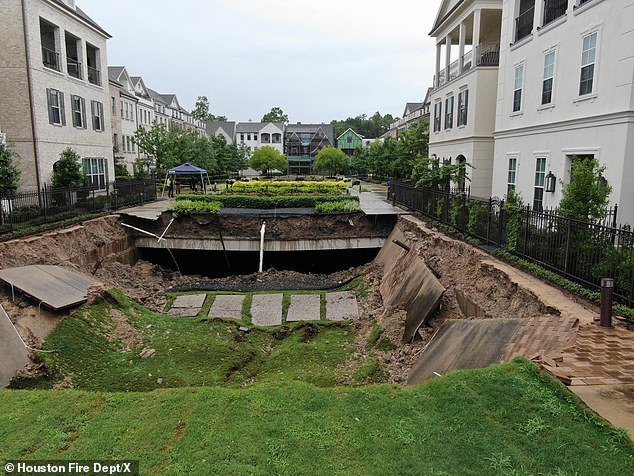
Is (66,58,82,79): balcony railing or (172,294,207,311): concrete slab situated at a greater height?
(66,58,82,79): balcony railing

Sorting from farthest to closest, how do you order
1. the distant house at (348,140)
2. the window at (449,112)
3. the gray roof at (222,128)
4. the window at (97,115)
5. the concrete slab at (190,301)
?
the distant house at (348,140) → the gray roof at (222,128) → the window at (97,115) → the window at (449,112) → the concrete slab at (190,301)

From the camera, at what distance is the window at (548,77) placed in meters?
15.5

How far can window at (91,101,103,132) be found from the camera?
27.2m

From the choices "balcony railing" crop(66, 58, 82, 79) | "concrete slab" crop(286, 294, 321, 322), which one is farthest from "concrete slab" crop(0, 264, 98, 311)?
"balcony railing" crop(66, 58, 82, 79)

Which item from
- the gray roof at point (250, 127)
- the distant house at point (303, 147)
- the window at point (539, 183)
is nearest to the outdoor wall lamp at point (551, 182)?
the window at point (539, 183)

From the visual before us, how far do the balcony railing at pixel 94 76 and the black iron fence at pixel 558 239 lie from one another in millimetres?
23180

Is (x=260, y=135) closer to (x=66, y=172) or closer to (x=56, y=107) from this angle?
(x=56, y=107)

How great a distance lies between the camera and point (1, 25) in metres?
20.4

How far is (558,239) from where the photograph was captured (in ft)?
32.9

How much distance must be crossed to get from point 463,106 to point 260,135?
68978mm

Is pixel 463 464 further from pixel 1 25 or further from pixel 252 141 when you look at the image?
pixel 252 141

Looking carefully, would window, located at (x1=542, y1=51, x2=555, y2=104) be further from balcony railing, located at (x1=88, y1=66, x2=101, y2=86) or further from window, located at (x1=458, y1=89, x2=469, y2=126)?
balcony railing, located at (x1=88, y1=66, x2=101, y2=86)

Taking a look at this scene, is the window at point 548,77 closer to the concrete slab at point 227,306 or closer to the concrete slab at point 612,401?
the concrete slab at point 227,306

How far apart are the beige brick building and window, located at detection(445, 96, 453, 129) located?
815 inches
